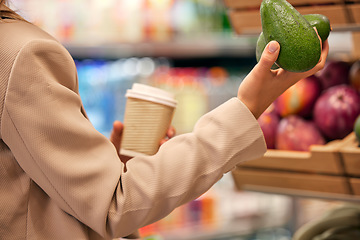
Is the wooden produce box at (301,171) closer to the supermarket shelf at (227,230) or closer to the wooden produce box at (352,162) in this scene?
the wooden produce box at (352,162)

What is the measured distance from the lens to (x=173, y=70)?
8.75ft

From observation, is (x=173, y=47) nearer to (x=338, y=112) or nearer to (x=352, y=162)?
(x=338, y=112)

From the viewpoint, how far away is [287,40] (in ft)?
2.54

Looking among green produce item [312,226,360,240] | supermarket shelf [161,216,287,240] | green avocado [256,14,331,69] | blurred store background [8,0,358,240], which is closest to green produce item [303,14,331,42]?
green avocado [256,14,331,69]

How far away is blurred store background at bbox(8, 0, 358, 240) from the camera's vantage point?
2.44 m

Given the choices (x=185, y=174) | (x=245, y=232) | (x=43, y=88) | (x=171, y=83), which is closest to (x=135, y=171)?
(x=185, y=174)

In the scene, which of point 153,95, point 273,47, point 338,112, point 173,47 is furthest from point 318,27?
point 173,47

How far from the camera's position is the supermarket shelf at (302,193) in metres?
1.21

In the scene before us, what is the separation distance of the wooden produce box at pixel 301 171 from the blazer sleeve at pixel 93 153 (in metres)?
0.39

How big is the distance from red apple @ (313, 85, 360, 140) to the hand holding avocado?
52 centimetres

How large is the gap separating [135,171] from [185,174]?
89 millimetres

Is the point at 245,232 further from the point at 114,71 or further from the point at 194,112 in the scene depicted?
the point at 114,71

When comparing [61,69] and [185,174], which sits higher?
[61,69]

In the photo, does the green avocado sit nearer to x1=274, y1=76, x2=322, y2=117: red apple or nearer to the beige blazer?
the beige blazer
